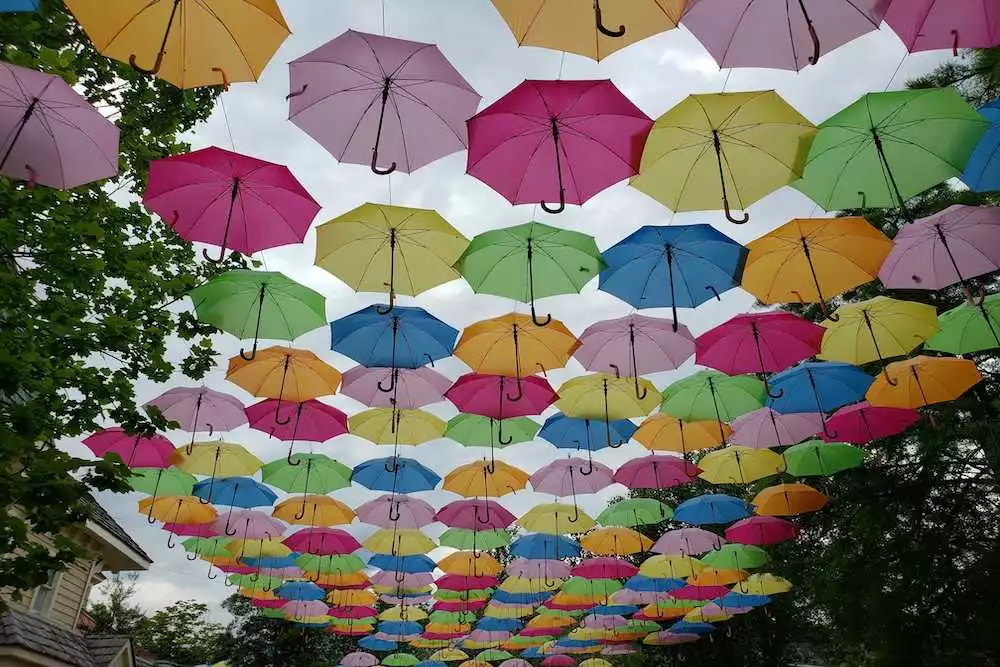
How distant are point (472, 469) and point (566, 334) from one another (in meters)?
4.02

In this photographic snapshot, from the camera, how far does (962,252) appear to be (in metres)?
6.04

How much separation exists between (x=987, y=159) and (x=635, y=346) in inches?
148

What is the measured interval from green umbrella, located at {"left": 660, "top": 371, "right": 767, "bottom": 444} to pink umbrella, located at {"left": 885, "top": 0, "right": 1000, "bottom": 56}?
480 cm

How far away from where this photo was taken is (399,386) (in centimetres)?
805

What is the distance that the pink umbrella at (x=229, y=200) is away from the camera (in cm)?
521

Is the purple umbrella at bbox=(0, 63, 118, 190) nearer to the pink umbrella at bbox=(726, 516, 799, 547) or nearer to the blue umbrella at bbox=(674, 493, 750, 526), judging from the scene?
the blue umbrella at bbox=(674, 493, 750, 526)

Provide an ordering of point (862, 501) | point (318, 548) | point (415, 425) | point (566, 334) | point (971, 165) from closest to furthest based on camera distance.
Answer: point (971, 165) → point (566, 334) → point (415, 425) → point (862, 501) → point (318, 548)

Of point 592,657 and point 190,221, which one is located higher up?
point 190,221

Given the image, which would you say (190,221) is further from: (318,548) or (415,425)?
(318,548)

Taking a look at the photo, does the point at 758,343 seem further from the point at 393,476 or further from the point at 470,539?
the point at 470,539

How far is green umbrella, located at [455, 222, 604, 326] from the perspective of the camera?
6.07m

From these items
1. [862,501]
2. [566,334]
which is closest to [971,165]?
[566,334]

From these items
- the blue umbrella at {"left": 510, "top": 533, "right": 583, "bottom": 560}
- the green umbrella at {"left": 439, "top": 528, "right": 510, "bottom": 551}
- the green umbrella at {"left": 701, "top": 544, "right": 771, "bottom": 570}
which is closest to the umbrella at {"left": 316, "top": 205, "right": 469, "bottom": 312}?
the green umbrella at {"left": 439, "top": 528, "right": 510, "bottom": 551}

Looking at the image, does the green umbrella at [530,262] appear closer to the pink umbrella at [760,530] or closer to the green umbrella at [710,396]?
the green umbrella at [710,396]
